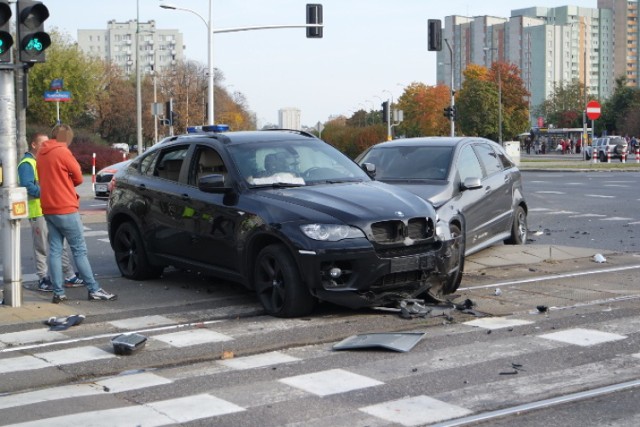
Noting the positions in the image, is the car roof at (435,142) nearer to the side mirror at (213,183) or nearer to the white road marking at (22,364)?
the side mirror at (213,183)

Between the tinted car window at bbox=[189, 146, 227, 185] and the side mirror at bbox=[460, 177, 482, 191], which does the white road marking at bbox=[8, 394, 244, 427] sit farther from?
the side mirror at bbox=[460, 177, 482, 191]

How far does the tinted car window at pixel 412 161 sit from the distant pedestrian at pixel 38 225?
4.05 meters

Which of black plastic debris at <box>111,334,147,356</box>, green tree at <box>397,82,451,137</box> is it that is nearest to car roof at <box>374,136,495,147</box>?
black plastic debris at <box>111,334,147,356</box>

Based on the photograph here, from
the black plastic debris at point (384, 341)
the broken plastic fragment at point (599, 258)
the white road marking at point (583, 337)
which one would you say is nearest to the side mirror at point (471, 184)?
the broken plastic fragment at point (599, 258)

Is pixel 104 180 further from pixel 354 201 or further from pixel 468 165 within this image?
pixel 354 201

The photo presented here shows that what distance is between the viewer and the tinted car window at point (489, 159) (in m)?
13.2

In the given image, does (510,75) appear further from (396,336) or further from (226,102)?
(396,336)

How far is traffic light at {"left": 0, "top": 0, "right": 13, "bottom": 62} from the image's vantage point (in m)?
9.47

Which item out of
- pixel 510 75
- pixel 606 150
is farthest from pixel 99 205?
pixel 510 75

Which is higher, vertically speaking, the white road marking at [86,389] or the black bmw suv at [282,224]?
the black bmw suv at [282,224]

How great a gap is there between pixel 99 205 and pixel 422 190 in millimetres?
16302

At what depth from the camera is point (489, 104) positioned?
7994 centimetres

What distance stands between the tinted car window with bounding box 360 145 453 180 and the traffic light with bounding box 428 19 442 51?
24497 millimetres

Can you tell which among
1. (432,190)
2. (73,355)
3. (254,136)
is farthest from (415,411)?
(432,190)
